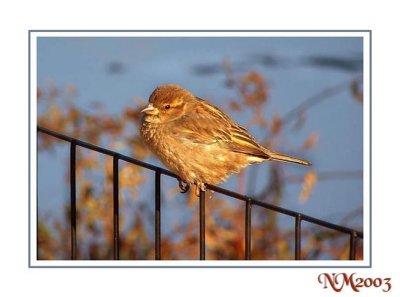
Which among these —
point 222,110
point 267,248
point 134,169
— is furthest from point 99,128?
point 267,248

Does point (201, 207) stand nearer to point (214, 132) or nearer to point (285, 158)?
point (214, 132)

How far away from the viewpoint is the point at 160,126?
4.86m

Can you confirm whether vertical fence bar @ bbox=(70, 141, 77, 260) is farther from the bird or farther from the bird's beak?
the bird's beak

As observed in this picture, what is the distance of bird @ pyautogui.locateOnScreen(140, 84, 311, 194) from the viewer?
480 centimetres

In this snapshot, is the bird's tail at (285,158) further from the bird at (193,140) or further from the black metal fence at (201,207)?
the black metal fence at (201,207)

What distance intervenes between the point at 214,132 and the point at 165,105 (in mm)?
271

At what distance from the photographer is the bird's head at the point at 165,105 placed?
4879mm

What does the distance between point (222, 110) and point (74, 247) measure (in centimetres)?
147

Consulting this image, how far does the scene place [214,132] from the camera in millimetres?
4910

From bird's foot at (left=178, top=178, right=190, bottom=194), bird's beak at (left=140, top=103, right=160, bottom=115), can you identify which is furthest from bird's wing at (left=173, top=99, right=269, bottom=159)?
bird's foot at (left=178, top=178, right=190, bottom=194)

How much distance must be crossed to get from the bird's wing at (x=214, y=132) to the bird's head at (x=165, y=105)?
1.9 inches
